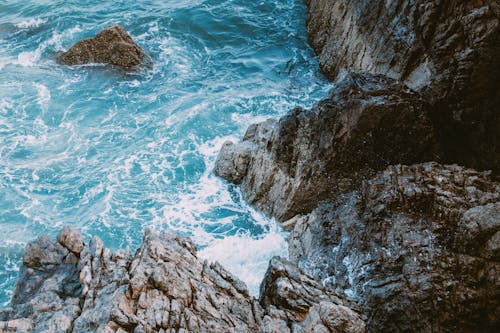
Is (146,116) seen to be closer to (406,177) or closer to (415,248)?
(406,177)

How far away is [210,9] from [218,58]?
194 inches

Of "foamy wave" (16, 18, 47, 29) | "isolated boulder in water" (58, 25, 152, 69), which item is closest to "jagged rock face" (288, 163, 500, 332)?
"isolated boulder in water" (58, 25, 152, 69)

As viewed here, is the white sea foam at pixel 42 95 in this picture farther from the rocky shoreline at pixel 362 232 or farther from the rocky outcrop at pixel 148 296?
the rocky outcrop at pixel 148 296

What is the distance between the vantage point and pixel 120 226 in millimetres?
13359

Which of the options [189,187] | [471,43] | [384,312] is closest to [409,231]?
[384,312]

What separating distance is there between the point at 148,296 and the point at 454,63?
8.56 m

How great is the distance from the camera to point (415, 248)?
8.27m

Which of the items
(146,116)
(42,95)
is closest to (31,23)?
(42,95)

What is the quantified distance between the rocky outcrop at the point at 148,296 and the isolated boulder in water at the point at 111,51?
12892mm

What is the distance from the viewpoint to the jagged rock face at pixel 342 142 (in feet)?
33.5

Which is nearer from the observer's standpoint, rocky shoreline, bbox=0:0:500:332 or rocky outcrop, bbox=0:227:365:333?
rocky outcrop, bbox=0:227:365:333

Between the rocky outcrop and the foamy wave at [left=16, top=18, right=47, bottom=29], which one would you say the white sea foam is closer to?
the foamy wave at [left=16, top=18, right=47, bottom=29]

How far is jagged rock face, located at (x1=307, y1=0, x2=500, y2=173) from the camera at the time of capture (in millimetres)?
9648

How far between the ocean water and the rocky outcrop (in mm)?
2964
